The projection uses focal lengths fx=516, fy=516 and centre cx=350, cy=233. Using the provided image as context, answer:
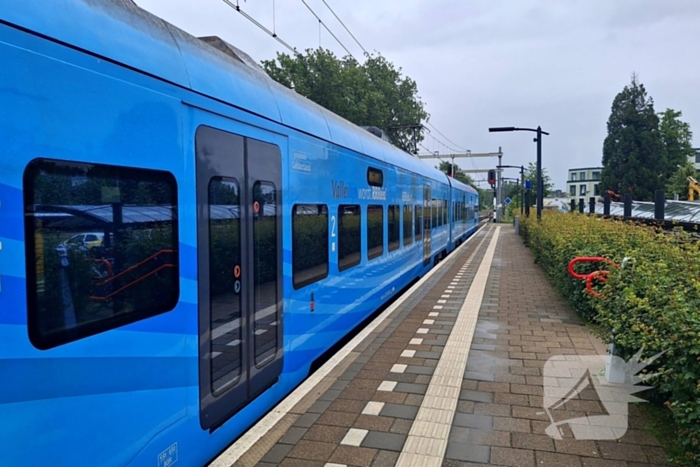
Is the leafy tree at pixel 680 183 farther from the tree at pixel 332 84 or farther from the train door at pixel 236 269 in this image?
the train door at pixel 236 269

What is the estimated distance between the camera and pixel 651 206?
61.9ft

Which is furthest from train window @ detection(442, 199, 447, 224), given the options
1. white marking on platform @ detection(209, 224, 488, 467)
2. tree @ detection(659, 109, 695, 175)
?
tree @ detection(659, 109, 695, 175)

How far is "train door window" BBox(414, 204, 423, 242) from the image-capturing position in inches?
493

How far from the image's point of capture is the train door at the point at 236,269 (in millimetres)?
3457

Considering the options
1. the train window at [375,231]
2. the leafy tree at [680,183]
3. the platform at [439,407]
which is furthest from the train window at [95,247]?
the leafy tree at [680,183]

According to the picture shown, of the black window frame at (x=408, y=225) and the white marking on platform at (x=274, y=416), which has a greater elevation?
the black window frame at (x=408, y=225)

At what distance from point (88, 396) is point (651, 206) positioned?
67.5ft

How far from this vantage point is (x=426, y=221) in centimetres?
1411

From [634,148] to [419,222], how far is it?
5007 cm

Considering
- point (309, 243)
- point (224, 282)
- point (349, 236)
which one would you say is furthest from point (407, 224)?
point (224, 282)

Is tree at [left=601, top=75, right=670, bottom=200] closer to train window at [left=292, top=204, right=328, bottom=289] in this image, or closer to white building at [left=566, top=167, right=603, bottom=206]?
white building at [left=566, top=167, right=603, bottom=206]

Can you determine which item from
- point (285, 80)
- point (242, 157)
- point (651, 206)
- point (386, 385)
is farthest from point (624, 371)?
point (285, 80)

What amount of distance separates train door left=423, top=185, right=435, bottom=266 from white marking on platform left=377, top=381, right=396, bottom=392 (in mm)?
8763

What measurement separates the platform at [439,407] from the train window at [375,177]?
2172 millimetres
